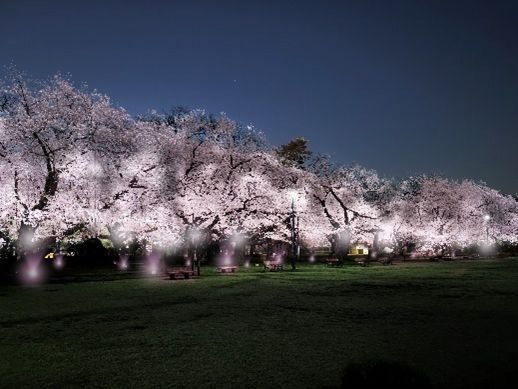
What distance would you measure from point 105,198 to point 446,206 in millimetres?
52264

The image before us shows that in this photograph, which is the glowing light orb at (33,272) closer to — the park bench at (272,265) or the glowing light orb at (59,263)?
the glowing light orb at (59,263)

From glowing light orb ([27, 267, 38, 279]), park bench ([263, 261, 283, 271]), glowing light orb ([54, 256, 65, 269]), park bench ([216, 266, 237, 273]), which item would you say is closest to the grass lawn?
glowing light orb ([27, 267, 38, 279])

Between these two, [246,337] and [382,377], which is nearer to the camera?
[382,377]

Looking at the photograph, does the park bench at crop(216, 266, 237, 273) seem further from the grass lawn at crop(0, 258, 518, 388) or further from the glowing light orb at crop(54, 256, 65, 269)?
the glowing light orb at crop(54, 256, 65, 269)

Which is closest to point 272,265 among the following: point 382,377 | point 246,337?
point 246,337

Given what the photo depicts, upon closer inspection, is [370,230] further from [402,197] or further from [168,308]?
[168,308]

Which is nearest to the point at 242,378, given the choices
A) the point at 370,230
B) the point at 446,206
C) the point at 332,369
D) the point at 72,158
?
the point at 332,369

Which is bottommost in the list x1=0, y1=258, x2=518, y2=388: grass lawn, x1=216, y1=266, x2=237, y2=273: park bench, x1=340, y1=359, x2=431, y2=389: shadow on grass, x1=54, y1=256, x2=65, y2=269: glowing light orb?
x1=0, y1=258, x2=518, y2=388: grass lawn

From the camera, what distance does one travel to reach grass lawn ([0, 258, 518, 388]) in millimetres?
8578

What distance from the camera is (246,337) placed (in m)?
11.8

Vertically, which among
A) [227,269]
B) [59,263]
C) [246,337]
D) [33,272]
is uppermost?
[59,263]

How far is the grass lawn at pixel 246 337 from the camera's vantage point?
28.1 ft

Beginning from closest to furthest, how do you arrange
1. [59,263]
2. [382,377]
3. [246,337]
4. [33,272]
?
[382,377]
[246,337]
[33,272]
[59,263]

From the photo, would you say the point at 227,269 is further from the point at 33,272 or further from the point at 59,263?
the point at 59,263
